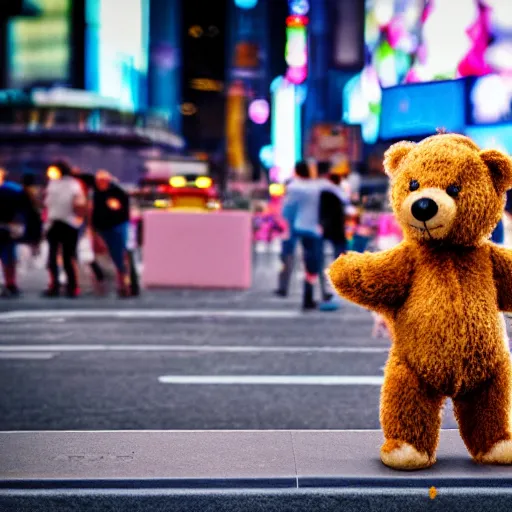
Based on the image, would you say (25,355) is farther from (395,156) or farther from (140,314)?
(395,156)

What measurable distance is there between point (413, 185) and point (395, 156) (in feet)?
0.83

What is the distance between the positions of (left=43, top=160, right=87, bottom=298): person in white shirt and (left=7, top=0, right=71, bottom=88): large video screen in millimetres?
47081

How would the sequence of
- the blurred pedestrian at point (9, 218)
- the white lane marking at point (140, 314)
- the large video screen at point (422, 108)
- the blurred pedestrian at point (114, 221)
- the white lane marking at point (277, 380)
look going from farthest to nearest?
the large video screen at point (422, 108), the blurred pedestrian at point (114, 221), the blurred pedestrian at point (9, 218), the white lane marking at point (140, 314), the white lane marking at point (277, 380)

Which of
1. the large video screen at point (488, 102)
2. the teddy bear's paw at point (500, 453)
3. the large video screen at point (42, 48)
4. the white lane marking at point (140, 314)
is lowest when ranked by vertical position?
the white lane marking at point (140, 314)

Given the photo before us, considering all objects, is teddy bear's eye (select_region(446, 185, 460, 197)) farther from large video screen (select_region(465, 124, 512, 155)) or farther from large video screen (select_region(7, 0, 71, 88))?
large video screen (select_region(7, 0, 71, 88))

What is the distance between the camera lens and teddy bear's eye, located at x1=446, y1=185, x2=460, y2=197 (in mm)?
3012

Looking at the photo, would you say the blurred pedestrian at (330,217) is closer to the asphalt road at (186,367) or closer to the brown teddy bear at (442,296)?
the asphalt road at (186,367)

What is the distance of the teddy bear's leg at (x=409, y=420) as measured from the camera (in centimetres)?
307

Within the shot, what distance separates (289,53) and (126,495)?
5882 cm

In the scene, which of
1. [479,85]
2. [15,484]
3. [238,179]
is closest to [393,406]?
[15,484]

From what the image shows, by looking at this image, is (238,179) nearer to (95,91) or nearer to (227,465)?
(95,91)

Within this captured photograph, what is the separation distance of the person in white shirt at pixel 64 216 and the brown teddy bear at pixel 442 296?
8071mm

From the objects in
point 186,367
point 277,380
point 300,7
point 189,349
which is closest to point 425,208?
point 277,380

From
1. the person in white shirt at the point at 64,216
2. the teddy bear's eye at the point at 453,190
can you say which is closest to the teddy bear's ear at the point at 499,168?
the teddy bear's eye at the point at 453,190
